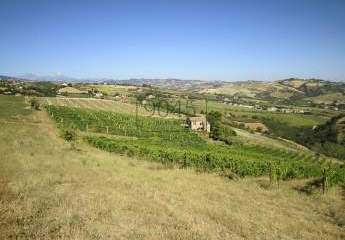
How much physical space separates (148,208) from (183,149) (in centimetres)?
3897

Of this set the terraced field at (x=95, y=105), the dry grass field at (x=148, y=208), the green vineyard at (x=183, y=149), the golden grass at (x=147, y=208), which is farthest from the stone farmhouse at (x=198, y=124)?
the golden grass at (x=147, y=208)

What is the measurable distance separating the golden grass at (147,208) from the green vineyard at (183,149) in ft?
34.9

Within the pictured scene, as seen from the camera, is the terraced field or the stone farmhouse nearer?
the stone farmhouse

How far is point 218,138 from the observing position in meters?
82.3

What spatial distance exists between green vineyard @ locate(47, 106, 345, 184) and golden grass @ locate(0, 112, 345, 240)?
34.9 ft

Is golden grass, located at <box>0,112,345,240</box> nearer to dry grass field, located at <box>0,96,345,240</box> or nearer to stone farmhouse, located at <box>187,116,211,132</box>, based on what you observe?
dry grass field, located at <box>0,96,345,240</box>

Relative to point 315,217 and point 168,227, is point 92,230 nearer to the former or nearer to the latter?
point 168,227

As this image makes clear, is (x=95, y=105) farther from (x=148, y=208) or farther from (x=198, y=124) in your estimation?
(x=148, y=208)

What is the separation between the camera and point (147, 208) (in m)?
12.5

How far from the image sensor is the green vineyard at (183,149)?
116 ft

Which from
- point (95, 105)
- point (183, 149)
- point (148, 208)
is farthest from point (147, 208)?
point (95, 105)

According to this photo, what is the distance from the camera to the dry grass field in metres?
10.1

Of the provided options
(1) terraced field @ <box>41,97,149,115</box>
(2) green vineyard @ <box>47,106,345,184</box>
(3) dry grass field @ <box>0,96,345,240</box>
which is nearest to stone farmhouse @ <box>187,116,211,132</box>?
(2) green vineyard @ <box>47,106,345,184</box>

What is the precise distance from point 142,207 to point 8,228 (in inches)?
174
